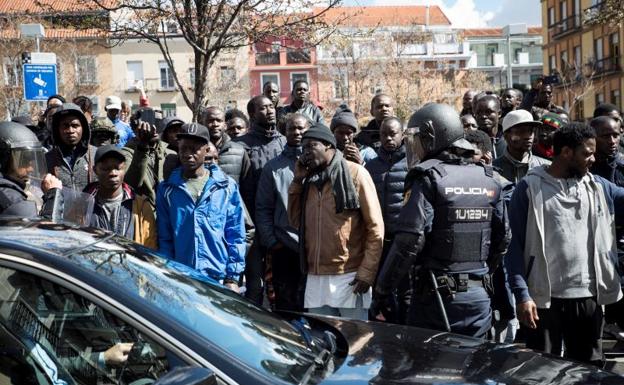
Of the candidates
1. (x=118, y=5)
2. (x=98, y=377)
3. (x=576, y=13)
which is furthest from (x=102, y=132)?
(x=576, y=13)

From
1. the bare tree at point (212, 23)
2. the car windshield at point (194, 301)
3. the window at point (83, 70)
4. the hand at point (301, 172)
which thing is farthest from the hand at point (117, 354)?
the window at point (83, 70)

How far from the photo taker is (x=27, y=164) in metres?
5.47

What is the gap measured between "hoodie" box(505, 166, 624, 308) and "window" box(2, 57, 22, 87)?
26709 millimetres

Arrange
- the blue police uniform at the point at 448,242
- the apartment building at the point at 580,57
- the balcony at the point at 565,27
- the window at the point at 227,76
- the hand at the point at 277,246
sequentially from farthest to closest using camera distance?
the balcony at the point at 565,27
the apartment building at the point at 580,57
the window at the point at 227,76
the hand at the point at 277,246
the blue police uniform at the point at 448,242

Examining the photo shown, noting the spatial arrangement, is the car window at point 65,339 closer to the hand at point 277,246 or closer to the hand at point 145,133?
the hand at point 145,133

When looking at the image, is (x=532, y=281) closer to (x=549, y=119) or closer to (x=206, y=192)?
(x=206, y=192)

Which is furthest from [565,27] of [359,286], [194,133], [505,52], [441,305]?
[441,305]

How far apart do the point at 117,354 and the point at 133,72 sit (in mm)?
57339

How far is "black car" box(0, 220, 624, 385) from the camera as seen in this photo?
8.80ft

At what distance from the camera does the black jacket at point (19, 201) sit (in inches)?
183

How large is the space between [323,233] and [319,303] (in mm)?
526

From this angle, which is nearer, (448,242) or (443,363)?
(443,363)

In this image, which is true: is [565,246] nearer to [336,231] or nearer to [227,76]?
[336,231]

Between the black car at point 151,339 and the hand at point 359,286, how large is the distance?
2098 millimetres
